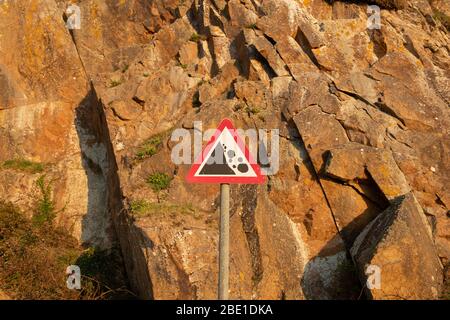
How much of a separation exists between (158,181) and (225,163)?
5165 millimetres

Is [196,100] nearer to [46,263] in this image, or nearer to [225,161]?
[46,263]

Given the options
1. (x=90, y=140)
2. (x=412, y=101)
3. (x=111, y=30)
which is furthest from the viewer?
(x=111, y=30)

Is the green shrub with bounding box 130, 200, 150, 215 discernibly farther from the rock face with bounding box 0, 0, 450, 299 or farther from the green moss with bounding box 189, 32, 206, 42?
the green moss with bounding box 189, 32, 206, 42

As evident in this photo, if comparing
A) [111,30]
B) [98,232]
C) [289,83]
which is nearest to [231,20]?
[289,83]

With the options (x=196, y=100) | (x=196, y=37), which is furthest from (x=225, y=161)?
(x=196, y=37)

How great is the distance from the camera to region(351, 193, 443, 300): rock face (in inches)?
304

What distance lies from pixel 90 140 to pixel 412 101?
8891mm

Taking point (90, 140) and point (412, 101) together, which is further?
point (90, 140)

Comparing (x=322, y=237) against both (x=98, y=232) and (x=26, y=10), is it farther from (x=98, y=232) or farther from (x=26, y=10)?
(x=26, y=10)

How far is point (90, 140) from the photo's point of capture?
14820mm

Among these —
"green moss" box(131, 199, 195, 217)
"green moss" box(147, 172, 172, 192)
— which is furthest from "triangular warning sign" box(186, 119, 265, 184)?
"green moss" box(147, 172, 172, 192)

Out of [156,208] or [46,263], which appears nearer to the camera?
[156,208]

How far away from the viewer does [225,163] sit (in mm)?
5223

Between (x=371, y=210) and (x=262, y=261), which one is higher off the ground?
(x=371, y=210)
